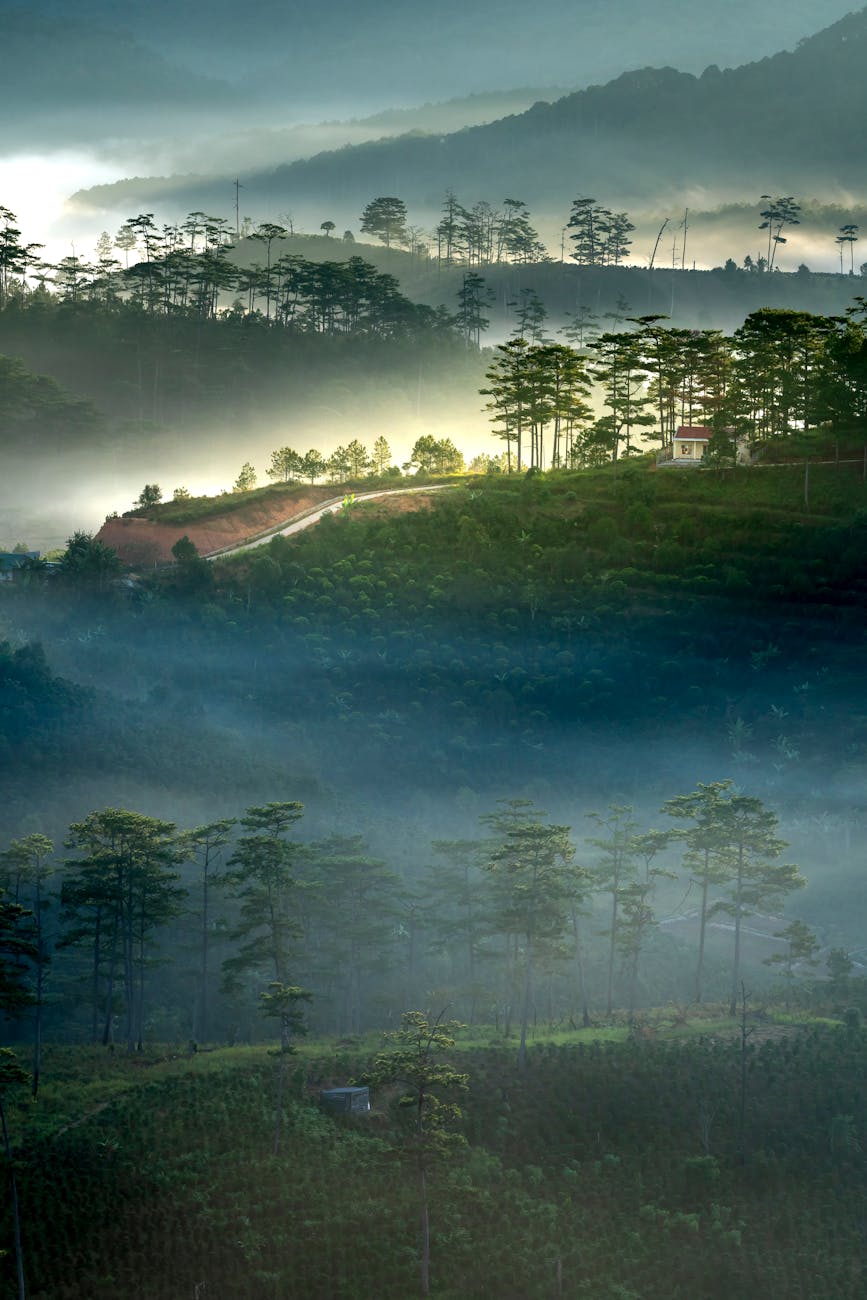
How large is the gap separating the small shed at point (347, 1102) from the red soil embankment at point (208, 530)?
248 ft

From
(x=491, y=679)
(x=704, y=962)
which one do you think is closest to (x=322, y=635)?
(x=491, y=679)

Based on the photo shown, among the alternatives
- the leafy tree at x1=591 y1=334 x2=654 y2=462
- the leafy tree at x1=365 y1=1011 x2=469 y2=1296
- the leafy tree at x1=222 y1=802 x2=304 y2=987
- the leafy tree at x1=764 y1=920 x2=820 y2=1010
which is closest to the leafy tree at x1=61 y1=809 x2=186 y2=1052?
the leafy tree at x1=222 y1=802 x2=304 y2=987

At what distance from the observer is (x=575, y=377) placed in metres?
123

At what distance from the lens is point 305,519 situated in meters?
125

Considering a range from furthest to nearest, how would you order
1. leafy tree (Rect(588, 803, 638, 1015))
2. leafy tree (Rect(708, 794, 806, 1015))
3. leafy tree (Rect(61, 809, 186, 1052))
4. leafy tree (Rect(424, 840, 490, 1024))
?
1. leafy tree (Rect(588, 803, 638, 1015))
2. leafy tree (Rect(424, 840, 490, 1024))
3. leafy tree (Rect(708, 794, 806, 1015))
4. leafy tree (Rect(61, 809, 186, 1052))

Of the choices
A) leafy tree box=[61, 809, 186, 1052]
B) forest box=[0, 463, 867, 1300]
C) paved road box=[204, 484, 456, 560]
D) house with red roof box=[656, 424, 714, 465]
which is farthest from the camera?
paved road box=[204, 484, 456, 560]

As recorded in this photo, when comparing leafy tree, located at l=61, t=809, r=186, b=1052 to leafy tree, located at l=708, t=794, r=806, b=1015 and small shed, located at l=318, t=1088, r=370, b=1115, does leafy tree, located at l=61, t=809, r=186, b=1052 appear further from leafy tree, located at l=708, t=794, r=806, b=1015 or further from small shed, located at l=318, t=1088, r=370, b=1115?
leafy tree, located at l=708, t=794, r=806, b=1015

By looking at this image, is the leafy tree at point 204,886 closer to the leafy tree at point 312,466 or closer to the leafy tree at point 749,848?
the leafy tree at point 749,848

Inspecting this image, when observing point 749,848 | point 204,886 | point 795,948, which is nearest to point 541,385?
point 749,848

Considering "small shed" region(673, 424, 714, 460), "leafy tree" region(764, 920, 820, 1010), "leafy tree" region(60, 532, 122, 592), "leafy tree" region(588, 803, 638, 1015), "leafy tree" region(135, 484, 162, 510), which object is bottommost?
"leafy tree" region(764, 920, 820, 1010)

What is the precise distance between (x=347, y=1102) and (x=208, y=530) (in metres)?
79.7

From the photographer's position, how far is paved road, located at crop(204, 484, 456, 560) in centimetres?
12262

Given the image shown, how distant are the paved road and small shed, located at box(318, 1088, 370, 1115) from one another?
235 ft

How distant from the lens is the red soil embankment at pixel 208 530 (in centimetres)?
12525
